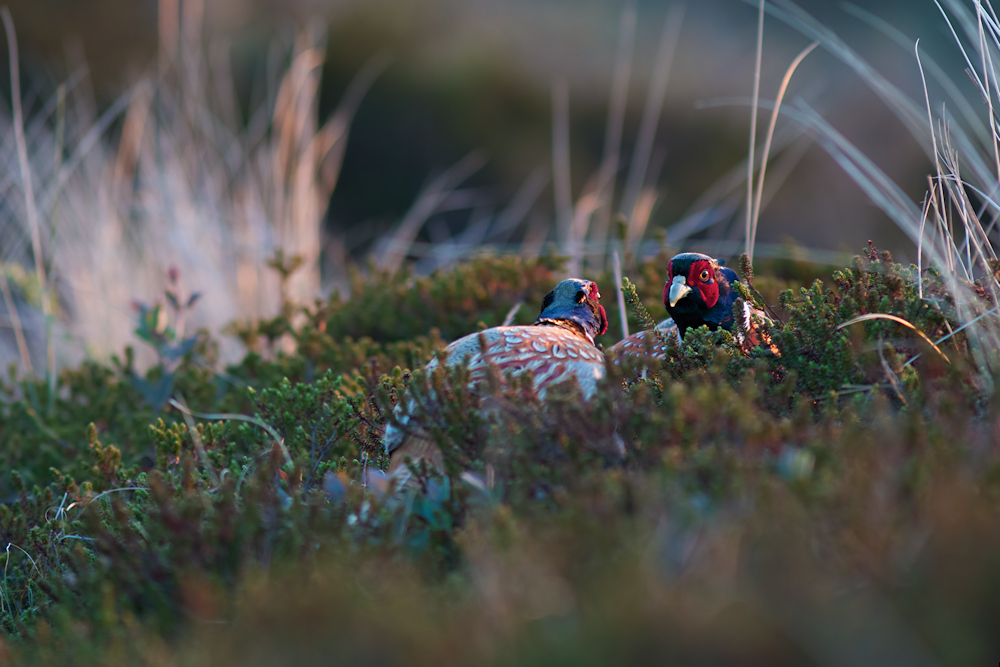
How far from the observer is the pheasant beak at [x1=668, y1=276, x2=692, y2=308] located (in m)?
2.53

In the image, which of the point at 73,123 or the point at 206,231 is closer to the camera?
the point at 206,231

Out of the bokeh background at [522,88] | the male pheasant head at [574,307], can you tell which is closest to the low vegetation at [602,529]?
the male pheasant head at [574,307]

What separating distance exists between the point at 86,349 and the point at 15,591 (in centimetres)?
299

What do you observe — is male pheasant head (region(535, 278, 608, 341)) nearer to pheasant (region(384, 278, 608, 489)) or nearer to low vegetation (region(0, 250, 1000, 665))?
pheasant (region(384, 278, 608, 489))

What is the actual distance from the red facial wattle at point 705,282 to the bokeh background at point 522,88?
9.11 metres

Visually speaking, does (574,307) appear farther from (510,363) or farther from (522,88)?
(522,88)

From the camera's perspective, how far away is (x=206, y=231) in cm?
601

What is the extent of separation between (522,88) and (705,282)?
486 inches

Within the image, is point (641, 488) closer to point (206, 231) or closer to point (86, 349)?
point (86, 349)

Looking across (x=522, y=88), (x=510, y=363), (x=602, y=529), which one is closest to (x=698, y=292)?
(x=510, y=363)

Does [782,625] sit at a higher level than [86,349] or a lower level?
higher

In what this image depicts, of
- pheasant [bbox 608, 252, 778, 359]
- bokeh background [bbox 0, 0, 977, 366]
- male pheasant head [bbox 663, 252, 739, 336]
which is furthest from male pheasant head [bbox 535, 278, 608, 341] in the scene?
bokeh background [bbox 0, 0, 977, 366]

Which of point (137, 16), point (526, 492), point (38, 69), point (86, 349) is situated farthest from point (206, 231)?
point (137, 16)

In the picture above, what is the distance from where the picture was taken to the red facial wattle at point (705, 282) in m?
2.56
